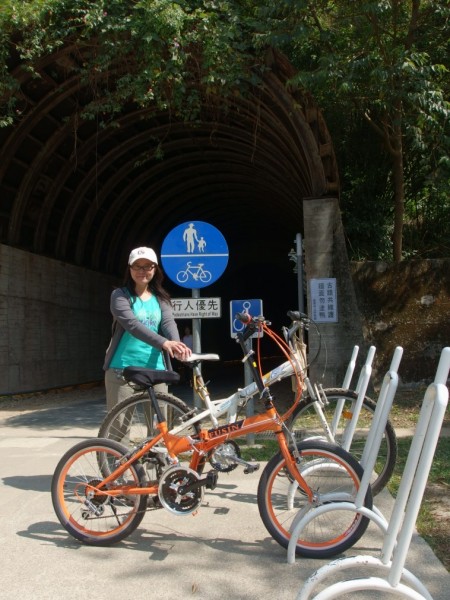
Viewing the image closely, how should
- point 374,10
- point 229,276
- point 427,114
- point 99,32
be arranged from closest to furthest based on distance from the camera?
point 374,10
point 427,114
point 99,32
point 229,276

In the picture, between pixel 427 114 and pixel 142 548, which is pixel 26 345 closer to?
pixel 427 114

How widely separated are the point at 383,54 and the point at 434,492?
265 inches

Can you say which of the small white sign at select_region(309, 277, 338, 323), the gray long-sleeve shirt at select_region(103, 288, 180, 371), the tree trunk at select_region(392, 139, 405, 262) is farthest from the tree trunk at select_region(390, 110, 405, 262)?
the gray long-sleeve shirt at select_region(103, 288, 180, 371)

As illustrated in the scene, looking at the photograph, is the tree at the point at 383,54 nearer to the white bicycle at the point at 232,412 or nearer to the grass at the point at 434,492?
the grass at the point at 434,492

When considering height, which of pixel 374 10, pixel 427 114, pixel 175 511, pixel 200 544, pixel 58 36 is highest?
pixel 58 36

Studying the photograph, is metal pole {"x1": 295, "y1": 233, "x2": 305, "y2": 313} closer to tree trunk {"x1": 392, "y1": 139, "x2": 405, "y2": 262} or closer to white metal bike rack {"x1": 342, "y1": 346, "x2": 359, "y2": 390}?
tree trunk {"x1": 392, "y1": 139, "x2": 405, "y2": 262}

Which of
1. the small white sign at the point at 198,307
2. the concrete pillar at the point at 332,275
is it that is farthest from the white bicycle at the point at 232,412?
the concrete pillar at the point at 332,275

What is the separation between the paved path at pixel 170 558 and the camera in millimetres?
3264

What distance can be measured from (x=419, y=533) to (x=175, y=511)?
159 cm

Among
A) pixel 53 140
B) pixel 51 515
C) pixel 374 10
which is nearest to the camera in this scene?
pixel 51 515

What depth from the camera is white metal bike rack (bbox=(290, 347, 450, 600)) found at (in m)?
2.10

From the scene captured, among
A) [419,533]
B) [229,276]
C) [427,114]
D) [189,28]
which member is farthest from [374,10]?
[229,276]

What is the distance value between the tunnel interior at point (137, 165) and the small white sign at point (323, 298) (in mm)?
1580

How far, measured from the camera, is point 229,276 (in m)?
32.1
